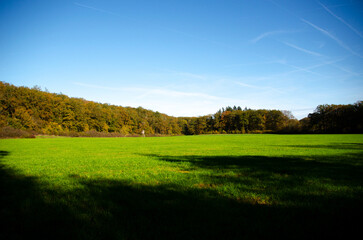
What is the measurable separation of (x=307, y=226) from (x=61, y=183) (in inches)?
280

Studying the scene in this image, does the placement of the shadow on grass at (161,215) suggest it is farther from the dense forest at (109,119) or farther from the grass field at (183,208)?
the dense forest at (109,119)

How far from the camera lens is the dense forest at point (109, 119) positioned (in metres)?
58.9

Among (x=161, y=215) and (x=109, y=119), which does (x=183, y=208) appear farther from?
(x=109, y=119)

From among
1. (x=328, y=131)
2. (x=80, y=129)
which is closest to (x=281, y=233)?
(x=80, y=129)

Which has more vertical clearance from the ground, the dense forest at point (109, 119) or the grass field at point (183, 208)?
the dense forest at point (109, 119)

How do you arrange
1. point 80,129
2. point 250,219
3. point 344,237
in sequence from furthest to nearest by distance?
point 80,129 < point 250,219 < point 344,237

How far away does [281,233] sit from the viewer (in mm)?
2984

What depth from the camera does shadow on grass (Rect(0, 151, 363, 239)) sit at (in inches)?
119

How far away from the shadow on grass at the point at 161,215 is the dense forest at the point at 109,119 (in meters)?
57.7

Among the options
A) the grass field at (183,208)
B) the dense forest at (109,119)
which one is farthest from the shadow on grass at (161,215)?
the dense forest at (109,119)

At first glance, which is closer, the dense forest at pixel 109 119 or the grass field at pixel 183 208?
the grass field at pixel 183 208

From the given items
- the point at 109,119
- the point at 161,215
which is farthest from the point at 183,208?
the point at 109,119

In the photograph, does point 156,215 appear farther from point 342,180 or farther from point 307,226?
point 342,180

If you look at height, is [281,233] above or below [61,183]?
above
